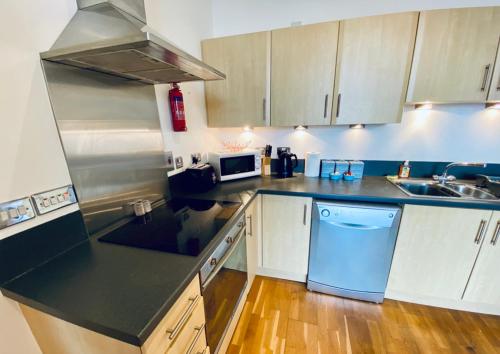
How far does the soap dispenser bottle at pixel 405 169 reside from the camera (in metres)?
1.82

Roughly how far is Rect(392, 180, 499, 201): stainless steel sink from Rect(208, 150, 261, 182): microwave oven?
125 cm

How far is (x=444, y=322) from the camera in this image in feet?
4.91

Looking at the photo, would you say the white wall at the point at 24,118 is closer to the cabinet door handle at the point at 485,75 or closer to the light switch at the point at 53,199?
the light switch at the point at 53,199

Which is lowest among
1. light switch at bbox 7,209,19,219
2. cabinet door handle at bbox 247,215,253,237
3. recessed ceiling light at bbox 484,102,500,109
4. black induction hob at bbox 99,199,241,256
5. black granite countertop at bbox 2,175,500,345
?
cabinet door handle at bbox 247,215,253,237

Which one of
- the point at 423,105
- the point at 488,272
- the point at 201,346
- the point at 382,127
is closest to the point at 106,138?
the point at 201,346

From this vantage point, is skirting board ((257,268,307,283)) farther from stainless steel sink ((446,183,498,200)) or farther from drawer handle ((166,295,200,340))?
stainless steel sink ((446,183,498,200))

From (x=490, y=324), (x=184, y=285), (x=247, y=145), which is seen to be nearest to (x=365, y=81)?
(x=247, y=145)

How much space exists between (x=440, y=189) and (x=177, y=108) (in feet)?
7.39

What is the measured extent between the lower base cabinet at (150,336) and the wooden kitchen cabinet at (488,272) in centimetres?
189

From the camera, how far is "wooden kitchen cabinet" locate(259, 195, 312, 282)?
1.66 metres

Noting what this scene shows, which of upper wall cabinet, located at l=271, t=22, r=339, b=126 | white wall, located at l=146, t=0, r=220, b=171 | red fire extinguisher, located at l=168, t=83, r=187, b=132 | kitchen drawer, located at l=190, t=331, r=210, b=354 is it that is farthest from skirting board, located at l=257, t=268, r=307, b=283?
red fire extinguisher, located at l=168, t=83, r=187, b=132

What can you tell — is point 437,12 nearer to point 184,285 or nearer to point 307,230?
point 307,230

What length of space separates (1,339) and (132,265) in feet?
1.55

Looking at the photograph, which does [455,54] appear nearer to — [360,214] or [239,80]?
[360,214]
